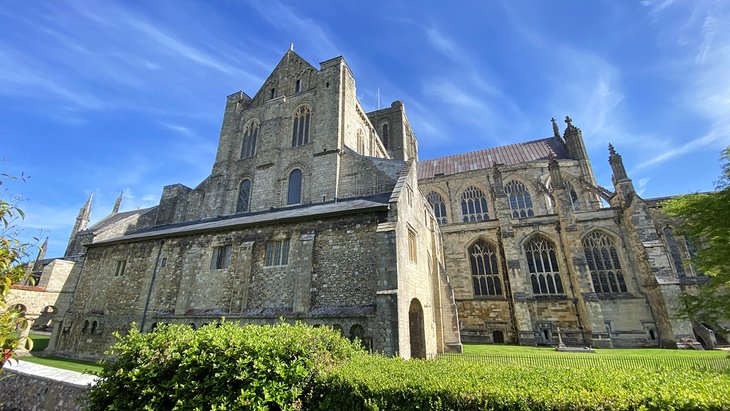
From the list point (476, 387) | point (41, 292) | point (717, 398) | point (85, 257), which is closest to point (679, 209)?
point (717, 398)

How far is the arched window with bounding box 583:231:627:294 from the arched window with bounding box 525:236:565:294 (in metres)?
2.10

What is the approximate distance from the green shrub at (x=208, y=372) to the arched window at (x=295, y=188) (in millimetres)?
14516

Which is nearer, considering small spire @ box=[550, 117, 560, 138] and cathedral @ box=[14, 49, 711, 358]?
cathedral @ box=[14, 49, 711, 358]

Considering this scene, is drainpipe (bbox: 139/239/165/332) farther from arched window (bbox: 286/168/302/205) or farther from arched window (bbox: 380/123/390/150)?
arched window (bbox: 380/123/390/150)

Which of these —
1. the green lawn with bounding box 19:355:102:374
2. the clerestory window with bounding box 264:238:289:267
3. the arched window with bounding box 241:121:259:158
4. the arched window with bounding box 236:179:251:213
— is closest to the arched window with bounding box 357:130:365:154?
the arched window with bounding box 241:121:259:158

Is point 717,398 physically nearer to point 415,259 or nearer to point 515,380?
point 515,380

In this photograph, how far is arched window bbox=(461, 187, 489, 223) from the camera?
3002 centimetres

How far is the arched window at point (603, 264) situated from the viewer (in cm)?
1973

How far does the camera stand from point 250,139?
79.5ft

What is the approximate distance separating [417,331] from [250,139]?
1991 cm

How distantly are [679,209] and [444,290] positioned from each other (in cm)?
1094

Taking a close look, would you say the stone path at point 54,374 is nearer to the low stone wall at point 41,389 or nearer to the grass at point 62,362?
the low stone wall at point 41,389

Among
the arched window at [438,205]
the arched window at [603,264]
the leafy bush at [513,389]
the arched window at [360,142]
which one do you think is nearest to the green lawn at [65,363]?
the leafy bush at [513,389]

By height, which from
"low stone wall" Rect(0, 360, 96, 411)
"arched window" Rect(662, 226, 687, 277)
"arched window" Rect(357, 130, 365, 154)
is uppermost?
"arched window" Rect(357, 130, 365, 154)
